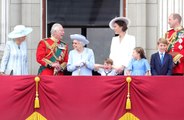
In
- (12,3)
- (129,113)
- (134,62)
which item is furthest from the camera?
(12,3)

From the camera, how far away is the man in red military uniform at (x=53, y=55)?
1138 cm

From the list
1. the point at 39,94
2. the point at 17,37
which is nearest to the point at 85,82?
the point at 39,94

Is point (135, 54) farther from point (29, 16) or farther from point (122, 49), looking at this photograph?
point (29, 16)

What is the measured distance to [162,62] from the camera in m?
11.2

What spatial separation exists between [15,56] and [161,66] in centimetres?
273

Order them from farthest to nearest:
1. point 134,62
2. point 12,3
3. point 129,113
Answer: point 12,3 < point 134,62 < point 129,113

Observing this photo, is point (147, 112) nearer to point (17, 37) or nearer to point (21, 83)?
point (21, 83)

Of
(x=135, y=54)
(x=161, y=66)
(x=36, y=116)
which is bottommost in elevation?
(x=36, y=116)

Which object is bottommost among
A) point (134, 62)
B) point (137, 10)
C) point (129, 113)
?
point (129, 113)

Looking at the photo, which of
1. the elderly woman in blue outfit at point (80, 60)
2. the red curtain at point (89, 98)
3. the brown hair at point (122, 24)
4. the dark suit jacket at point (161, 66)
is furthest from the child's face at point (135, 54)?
the red curtain at point (89, 98)

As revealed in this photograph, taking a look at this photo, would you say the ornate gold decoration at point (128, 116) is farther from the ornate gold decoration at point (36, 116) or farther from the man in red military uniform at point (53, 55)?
the man in red military uniform at point (53, 55)

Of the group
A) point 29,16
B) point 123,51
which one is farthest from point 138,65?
point 29,16

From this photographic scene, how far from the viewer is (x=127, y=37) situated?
1141 cm

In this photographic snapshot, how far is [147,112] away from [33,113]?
193 cm
